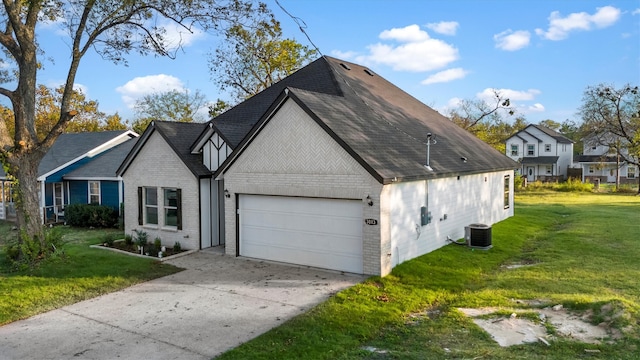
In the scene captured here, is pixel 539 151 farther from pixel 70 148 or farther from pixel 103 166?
pixel 70 148

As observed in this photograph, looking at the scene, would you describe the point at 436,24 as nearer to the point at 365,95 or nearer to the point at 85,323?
the point at 365,95

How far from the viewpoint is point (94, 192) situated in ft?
75.8

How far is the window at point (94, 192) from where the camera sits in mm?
22906

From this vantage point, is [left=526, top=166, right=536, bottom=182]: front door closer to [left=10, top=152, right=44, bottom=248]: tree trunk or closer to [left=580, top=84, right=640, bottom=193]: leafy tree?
[left=580, top=84, right=640, bottom=193]: leafy tree

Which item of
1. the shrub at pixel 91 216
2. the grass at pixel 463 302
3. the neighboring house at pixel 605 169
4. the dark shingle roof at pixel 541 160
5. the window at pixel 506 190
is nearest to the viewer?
the grass at pixel 463 302

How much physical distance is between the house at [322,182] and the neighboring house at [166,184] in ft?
0.17

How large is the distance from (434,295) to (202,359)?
5.18 meters

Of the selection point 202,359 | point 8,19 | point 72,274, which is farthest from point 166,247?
point 202,359

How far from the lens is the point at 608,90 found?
40.7m

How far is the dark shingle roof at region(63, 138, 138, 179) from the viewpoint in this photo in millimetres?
22594

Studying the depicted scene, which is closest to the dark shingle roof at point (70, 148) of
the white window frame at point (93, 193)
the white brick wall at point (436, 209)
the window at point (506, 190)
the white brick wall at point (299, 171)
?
→ the white window frame at point (93, 193)

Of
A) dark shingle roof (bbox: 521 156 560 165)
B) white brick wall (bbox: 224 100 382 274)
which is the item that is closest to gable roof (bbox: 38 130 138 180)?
white brick wall (bbox: 224 100 382 274)

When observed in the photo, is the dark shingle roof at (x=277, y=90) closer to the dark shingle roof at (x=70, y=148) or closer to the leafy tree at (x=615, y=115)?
the dark shingle roof at (x=70, y=148)

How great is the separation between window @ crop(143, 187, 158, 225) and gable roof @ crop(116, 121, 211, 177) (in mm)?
1293
